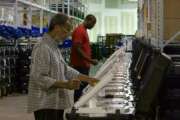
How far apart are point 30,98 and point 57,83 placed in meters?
0.29

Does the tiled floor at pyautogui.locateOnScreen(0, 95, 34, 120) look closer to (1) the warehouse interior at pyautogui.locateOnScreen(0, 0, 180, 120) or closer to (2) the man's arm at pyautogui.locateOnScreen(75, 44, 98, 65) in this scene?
(1) the warehouse interior at pyautogui.locateOnScreen(0, 0, 180, 120)

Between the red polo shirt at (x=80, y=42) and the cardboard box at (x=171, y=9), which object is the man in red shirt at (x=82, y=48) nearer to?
the red polo shirt at (x=80, y=42)

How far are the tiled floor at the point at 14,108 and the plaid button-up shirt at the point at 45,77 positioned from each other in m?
4.58

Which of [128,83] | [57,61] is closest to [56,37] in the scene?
[57,61]

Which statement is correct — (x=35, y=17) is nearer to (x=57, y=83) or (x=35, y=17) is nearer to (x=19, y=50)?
(x=19, y=50)

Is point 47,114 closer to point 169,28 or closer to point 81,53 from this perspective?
point 169,28

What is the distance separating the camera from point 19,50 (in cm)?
1247

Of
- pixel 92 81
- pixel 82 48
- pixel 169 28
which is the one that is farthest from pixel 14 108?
pixel 169 28

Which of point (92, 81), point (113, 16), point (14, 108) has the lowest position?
point (14, 108)

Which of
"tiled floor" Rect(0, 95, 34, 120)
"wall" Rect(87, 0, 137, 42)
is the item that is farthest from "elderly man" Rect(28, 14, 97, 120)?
"wall" Rect(87, 0, 137, 42)

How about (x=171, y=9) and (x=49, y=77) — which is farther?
(x=171, y=9)

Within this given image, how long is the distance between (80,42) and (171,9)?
362 cm

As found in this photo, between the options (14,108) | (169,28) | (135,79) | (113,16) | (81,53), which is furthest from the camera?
(113,16)

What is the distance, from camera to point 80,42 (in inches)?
296
